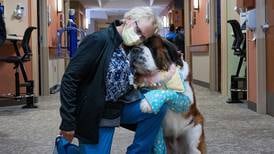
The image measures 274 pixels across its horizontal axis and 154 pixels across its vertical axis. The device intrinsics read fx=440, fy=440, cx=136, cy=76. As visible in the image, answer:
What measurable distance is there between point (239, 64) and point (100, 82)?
4.40m

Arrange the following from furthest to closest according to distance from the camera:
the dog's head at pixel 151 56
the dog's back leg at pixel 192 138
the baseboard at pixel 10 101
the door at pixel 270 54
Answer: the baseboard at pixel 10 101 → the door at pixel 270 54 → the dog's back leg at pixel 192 138 → the dog's head at pixel 151 56

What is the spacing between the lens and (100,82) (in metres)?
2.13

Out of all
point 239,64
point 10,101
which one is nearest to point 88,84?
point 239,64

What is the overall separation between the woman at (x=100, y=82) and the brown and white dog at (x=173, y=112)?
0.08 metres

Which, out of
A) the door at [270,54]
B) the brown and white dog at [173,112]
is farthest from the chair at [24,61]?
the brown and white dog at [173,112]

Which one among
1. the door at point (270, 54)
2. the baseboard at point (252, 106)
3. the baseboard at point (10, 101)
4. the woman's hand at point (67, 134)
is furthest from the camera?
the baseboard at point (10, 101)

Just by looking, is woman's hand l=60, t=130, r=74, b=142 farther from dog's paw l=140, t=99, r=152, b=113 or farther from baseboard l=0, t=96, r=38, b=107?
baseboard l=0, t=96, r=38, b=107

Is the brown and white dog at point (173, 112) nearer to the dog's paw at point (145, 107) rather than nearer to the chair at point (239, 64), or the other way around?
the dog's paw at point (145, 107)

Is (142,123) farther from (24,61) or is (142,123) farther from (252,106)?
(24,61)

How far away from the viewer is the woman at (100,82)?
2080mm

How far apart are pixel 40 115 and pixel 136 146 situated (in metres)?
3.27

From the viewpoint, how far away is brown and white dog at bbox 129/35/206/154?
7.25ft

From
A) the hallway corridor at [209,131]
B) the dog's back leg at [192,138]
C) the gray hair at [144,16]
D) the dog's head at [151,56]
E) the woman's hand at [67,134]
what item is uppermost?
the gray hair at [144,16]

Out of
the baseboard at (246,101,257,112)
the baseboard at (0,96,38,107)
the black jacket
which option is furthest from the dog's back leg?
the baseboard at (0,96,38,107)
